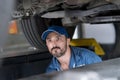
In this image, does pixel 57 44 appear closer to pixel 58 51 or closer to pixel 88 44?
pixel 58 51

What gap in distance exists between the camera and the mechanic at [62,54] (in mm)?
2018

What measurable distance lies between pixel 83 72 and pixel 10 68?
144cm

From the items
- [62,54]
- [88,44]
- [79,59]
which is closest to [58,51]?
[62,54]

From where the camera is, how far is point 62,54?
2.03 metres

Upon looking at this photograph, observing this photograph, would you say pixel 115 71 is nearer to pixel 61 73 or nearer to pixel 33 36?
pixel 61 73

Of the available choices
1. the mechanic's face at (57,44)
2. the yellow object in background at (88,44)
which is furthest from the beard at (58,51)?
the yellow object in background at (88,44)

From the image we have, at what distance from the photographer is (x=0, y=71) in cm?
227

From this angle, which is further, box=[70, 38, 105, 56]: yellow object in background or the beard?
box=[70, 38, 105, 56]: yellow object in background

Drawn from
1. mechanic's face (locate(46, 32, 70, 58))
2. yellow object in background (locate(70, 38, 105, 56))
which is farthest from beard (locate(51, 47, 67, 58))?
yellow object in background (locate(70, 38, 105, 56))

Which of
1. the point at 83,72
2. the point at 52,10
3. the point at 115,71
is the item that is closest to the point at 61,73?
the point at 83,72

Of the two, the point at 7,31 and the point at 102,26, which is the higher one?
the point at 7,31

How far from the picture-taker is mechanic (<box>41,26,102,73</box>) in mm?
2018

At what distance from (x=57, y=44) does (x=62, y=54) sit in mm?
77

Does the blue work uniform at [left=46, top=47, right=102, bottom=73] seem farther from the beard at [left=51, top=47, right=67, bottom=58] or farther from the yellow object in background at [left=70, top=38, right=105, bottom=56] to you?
the yellow object in background at [left=70, top=38, right=105, bottom=56]
